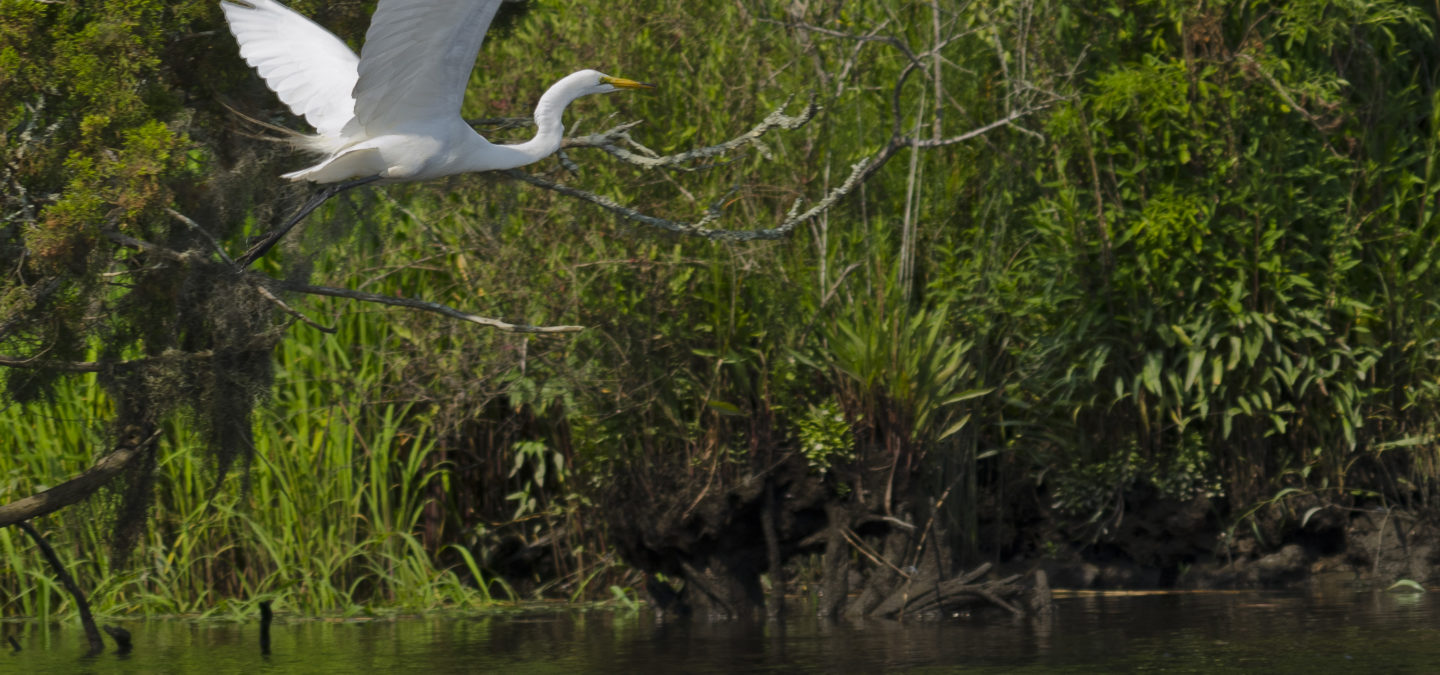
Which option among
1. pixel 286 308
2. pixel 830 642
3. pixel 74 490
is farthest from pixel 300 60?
pixel 830 642

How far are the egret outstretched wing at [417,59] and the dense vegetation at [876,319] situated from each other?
159cm

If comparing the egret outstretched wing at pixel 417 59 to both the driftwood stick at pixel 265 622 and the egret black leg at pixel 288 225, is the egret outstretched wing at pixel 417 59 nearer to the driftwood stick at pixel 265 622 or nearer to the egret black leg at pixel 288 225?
the egret black leg at pixel 288 225

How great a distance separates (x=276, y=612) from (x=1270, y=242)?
522 centimetres

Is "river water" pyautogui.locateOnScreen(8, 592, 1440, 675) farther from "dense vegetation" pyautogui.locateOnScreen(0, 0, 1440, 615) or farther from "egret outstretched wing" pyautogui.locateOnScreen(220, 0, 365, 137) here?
"egret outstretched wing" pyautogui.locateOnScreen(220, 0, 365, 137)

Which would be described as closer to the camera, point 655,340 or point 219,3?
point 219,3

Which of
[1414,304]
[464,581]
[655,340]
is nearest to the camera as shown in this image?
[655,340]

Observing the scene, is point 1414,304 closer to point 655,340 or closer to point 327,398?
point 655,340

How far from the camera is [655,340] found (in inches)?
298

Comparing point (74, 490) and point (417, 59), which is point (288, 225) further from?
point (74, 490)

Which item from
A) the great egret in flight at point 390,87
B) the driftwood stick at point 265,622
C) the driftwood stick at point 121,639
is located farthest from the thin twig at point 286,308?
the driftwood stick at point 121,639

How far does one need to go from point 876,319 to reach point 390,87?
275cm

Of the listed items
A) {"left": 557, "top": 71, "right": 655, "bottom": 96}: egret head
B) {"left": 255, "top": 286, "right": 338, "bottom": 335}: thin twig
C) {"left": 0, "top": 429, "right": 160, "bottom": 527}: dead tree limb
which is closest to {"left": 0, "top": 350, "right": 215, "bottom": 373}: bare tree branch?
{"left": 0, "top": 429, "right": 160, "bottom": 527}: dead tree limb

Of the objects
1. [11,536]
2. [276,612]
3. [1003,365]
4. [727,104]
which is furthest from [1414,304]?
[11,536]

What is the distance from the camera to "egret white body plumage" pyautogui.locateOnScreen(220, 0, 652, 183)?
4812 mm
